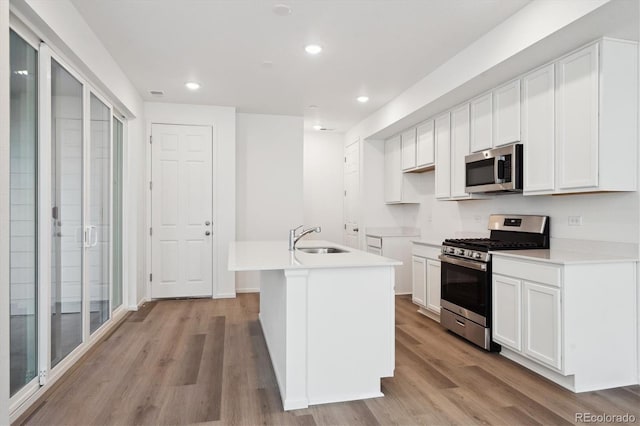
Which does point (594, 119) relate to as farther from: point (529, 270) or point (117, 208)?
point (117, 208)

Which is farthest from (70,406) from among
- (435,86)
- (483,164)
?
(435,86)

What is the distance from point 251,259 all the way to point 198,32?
1964 mm

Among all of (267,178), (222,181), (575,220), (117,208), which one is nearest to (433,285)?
(575,220)

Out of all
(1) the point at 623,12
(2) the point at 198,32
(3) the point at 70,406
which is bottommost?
(3) the point at 70,406

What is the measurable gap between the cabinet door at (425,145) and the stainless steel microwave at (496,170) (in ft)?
2.76

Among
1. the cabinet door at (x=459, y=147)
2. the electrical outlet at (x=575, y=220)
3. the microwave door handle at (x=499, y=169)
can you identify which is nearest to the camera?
the electrical outlet at (x=575, y=220)

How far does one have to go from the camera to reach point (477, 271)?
10.8ft

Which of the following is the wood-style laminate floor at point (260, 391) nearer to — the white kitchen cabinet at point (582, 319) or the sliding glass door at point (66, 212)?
the white kitchen cabinet at point (582, 319)

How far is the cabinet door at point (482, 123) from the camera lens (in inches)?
143

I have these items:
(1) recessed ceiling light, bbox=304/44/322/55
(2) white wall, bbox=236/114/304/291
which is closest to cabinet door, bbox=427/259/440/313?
(2) white wall, bbox=236/114/304/291

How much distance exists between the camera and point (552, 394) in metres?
2.48

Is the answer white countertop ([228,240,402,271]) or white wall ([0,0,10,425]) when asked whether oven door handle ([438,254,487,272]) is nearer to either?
white countertop ([228,240,402,271])

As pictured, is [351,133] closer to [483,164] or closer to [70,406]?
[483,164]

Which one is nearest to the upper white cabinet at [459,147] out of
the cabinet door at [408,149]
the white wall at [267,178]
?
the cabinet door at [408,149]
